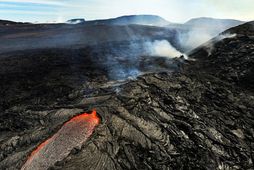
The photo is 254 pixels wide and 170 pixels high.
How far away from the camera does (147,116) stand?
615 inches

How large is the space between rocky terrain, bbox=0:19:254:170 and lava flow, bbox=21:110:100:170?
0.33 meters

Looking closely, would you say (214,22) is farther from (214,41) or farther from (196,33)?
(214,41)

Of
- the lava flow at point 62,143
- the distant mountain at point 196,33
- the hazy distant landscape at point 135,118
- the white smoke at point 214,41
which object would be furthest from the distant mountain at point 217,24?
the lava flow at point 62,143

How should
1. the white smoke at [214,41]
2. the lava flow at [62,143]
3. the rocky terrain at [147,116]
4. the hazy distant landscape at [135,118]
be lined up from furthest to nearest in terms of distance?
the white smoke at [214,41] < the rocky terrain at [147,116] < the hazy distant landscape at [135,118] < the lava flow at [62,143]

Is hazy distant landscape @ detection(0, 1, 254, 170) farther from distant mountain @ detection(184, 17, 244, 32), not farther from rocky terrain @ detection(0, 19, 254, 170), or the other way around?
distant mountain @ detection(184, 17, 244, 32)

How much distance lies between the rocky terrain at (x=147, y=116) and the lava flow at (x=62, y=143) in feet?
1.08

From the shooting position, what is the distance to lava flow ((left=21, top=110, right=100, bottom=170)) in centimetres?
1263

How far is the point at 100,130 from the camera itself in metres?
13.9

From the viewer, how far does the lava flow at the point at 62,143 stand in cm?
1263

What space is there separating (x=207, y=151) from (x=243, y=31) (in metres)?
21.1

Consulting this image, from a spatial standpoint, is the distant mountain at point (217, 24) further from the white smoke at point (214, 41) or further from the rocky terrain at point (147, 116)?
the rocky terrain at point (147, 116)

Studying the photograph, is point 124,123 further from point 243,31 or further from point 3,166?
point 243,31

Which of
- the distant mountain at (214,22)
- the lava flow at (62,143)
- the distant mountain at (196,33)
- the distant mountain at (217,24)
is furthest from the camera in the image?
the distant mountain at (214,22)

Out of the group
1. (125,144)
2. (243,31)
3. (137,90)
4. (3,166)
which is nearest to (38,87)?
(137,90)
